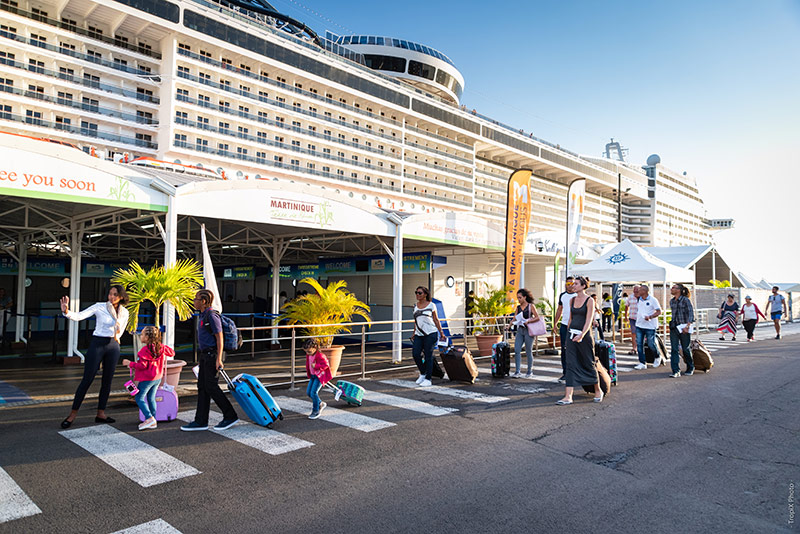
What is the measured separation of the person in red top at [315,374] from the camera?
7.14 metres

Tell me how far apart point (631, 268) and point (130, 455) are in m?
15.3

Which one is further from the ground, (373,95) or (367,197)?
(373,95)

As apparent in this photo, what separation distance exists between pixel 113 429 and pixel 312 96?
61815 millimetres

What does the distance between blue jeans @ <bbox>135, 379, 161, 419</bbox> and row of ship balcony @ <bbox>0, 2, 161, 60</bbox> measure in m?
56.5

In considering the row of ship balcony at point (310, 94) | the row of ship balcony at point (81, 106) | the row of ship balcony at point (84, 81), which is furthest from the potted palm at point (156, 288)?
the row of ship balcony at point (310, 94)

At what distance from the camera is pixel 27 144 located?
8211mm

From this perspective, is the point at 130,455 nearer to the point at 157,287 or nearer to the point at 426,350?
the point at 157,287

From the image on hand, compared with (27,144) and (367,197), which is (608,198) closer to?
(367,197)

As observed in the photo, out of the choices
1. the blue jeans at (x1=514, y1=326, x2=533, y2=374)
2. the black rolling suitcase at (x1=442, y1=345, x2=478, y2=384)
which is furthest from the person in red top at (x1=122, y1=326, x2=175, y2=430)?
the blue jeans at (x1=514, y1=326, x2=533, y2=374)

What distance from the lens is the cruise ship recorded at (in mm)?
48969

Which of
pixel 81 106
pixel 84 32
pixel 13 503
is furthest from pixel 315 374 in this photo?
pixel 84 32

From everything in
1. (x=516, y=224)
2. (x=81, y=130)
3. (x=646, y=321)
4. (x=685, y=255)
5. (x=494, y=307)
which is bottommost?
(x=646, y=321)

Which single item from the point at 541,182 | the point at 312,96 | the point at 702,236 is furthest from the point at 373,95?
the point at 702,236

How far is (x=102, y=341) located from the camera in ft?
21.5
